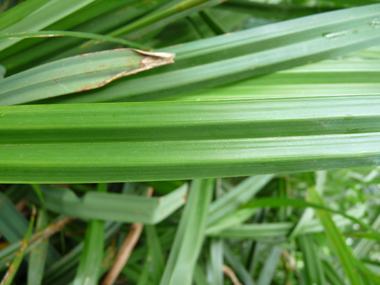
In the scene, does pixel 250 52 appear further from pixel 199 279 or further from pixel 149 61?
pixel 199 279

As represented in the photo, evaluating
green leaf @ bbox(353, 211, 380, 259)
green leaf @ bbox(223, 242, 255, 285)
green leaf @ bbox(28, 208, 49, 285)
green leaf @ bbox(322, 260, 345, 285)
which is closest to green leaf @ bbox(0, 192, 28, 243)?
green leaf @ bbox(28, 208, 49, 285)

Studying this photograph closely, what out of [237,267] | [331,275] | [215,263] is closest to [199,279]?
[215,263]

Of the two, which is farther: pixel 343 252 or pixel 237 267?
pixel 237 267

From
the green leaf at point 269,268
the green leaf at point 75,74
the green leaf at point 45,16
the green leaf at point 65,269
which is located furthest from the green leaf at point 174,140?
the green leaf at point 269,268

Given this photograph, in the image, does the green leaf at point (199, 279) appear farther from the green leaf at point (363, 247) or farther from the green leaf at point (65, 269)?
the green leaf at point (363, 247)

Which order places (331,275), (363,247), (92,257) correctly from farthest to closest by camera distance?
(363,247)
(331,275)
(92,257)

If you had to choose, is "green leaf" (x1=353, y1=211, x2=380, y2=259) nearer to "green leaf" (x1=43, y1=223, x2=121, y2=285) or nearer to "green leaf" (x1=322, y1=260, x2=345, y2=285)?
"green leaf" (x1=322, y1=260, x2=345, y2=285)
